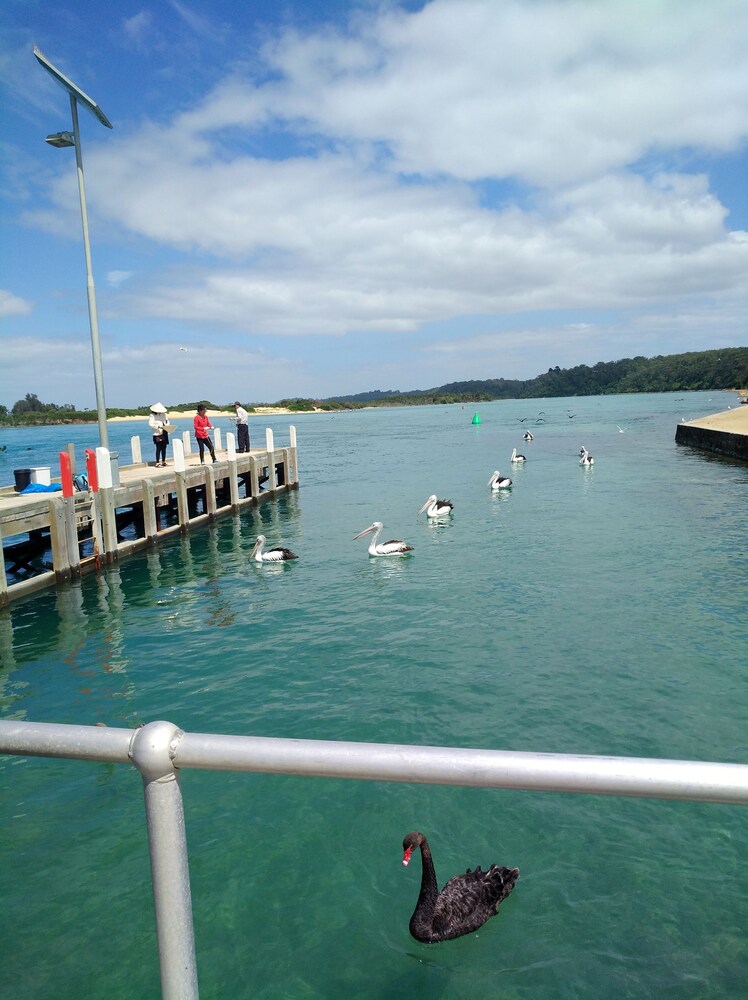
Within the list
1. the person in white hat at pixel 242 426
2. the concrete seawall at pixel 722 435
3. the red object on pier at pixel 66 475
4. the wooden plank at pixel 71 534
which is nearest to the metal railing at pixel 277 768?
the red object on pier at pixel 66 475

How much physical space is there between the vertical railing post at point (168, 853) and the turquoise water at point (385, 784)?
3.68 metres

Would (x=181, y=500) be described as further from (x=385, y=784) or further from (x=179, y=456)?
(x=385, y=784)

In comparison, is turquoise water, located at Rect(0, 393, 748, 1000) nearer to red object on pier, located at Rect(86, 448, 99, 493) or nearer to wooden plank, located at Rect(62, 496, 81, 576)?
wooden plank, located at Rect(62, 496, 81, 576)

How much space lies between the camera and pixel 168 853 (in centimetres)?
166

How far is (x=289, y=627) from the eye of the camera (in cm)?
1234

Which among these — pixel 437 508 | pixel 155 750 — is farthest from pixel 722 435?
pixel 155 750

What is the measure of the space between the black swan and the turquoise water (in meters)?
0.12

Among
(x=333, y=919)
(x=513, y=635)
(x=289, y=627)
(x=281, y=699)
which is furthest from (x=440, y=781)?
(x=289, y=627)

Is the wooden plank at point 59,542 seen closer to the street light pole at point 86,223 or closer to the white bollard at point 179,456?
the street light pole at point 86,223

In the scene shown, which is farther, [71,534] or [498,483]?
[498,483]

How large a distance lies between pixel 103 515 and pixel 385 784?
1225cm

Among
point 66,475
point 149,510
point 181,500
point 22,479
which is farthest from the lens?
point 181,500

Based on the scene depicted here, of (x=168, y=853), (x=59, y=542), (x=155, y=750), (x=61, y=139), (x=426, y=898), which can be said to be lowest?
(x=426, y=898)

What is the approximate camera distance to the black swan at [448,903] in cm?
502
